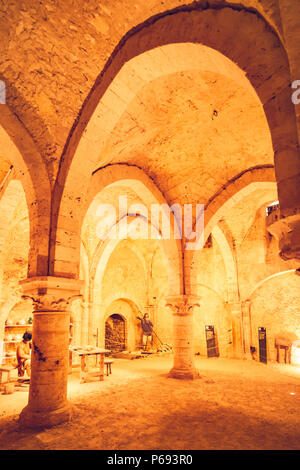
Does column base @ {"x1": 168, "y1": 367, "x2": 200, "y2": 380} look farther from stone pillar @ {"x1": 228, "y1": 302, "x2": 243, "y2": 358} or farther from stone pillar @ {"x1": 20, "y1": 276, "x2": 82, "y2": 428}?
stone pillar @ {"x1": 228, "y1": 302, "x2": 243, "y2": 358}

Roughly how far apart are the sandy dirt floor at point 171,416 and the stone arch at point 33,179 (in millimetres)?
2116

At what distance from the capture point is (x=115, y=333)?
14.2 m

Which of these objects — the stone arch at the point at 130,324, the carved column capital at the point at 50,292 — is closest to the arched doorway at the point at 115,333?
the stone arch at the point at 130,324

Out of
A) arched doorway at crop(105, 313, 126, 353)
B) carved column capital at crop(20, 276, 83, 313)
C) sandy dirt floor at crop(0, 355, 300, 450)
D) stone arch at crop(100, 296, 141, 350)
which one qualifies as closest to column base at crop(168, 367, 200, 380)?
sandy dirt floor at crop(0, 355, 300, 450)

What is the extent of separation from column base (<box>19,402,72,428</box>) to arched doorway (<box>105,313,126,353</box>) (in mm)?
10211

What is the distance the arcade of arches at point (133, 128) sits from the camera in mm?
2516

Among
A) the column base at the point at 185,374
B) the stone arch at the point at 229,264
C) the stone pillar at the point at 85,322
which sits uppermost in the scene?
the stone arch at the point at 229,264

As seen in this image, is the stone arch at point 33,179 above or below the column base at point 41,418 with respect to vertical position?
above

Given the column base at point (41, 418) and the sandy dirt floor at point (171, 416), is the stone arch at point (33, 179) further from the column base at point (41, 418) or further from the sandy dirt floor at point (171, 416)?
the sandy dirt floor at point (171, 416)

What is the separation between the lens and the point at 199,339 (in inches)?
493

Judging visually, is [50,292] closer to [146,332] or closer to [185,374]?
[185,374]

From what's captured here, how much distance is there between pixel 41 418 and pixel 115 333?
34.9 ft
